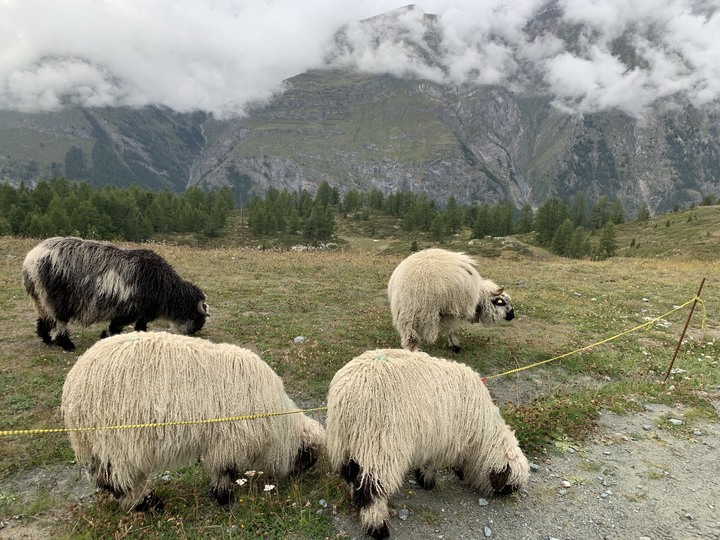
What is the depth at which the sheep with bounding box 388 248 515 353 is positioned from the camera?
12203mm

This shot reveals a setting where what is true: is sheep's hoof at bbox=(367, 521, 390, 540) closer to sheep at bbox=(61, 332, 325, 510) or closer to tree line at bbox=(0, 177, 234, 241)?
sheep at bbox=(61, 332, 325, 510)

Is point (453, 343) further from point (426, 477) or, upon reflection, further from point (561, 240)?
point (561, 240)

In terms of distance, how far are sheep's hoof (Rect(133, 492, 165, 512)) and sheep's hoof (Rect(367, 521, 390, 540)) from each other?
123 inches

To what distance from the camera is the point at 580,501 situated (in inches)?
270

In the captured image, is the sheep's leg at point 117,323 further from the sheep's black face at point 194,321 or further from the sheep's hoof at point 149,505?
the sheep's hoof at point 149,505

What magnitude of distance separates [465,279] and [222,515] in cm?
918

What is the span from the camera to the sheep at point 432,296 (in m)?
12.2

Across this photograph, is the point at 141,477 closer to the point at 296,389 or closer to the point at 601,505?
the point at 296,389

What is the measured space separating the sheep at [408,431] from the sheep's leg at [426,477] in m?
0.02

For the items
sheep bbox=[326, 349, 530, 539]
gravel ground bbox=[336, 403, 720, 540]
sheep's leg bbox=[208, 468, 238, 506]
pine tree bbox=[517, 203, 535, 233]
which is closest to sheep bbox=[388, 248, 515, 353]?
sheep bbox=[326, 349, 530, 539]

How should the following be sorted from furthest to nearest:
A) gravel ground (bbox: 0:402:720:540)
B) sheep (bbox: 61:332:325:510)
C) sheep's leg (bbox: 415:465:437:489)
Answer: sheep's leg (bbox: 415:465:437:489) → gravel ground (bbox: 0:402:720:540) → sheep (bbox: 61:332:325:510)

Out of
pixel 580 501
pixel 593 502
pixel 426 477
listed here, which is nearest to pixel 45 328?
pixel 426 477

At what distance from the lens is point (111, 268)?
1145 cm

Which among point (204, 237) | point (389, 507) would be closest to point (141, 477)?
point (389, 507)
